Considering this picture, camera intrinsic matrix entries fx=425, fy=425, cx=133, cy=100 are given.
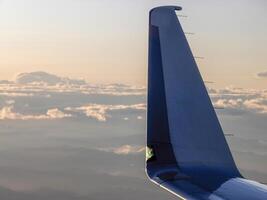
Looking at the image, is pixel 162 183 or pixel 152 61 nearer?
pixel 162 183

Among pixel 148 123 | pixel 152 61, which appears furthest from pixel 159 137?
pixel 152 61

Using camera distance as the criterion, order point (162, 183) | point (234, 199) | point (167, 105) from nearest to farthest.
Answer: point (234, 199), point (162, 183), point (167, 105)

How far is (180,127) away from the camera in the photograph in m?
12.8

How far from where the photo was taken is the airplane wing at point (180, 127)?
1195 cm

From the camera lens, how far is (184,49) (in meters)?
13.2

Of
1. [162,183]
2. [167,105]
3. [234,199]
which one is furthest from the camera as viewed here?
[167,105]

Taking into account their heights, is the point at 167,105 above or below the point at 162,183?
above

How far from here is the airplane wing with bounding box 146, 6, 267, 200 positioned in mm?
11953

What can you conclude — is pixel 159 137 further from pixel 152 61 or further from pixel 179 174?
pixel 152 61

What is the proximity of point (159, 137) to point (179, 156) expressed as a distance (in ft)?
2.69

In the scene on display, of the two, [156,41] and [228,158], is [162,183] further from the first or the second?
[156,41]

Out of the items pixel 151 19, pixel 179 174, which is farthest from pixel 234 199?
pixel 151 19

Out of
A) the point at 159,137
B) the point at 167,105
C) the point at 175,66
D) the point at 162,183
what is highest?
the point at 175,66

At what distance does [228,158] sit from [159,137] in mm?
2628
